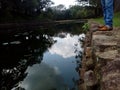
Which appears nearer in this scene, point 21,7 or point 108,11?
point 108,11

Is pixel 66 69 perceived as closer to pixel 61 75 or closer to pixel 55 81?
pixel 61 75

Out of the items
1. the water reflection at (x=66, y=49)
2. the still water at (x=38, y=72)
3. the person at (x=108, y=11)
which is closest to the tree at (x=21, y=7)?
the water reflection at (x=66, y=49)

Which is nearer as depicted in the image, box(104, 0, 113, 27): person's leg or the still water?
box(104, 0, 113, 27): person's leg

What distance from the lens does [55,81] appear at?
6.83 m

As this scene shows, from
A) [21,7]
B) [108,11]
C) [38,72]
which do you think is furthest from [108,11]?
[21,7]

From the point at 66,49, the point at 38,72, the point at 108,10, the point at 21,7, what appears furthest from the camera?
the point at 21,7

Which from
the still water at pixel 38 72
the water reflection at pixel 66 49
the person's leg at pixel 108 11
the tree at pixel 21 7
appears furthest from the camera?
the tree at pixel 21 7

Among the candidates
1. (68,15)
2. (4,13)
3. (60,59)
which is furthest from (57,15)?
(60,59)

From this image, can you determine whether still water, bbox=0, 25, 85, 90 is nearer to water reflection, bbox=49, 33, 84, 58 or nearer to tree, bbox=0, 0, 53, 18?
water reflection, bbox=49, 33, 84, 58

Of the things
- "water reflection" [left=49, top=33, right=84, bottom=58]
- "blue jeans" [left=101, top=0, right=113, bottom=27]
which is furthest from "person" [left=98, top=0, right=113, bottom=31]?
"water reflection" [left=49, top=33, right=84, bottom=58]

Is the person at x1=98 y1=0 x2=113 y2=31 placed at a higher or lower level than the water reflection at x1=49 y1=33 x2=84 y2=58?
higher

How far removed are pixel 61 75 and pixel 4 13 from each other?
1653 inches

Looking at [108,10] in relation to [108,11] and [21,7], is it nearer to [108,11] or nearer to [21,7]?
[108,11]

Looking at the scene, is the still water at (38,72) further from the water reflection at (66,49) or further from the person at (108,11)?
the person at (108,11)
